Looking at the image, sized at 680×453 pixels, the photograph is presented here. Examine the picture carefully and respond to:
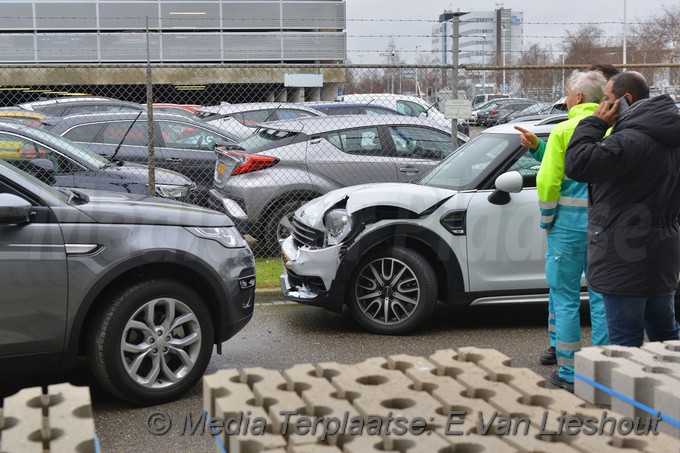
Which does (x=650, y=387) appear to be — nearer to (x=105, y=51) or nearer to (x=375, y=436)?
(x=375, y=436)

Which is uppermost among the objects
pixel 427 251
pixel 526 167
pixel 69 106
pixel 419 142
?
pixel 69 106

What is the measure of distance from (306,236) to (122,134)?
19.7 ft

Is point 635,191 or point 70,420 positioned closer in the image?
point 70,420

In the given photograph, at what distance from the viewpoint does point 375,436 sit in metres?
2.36

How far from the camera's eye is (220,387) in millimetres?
2783

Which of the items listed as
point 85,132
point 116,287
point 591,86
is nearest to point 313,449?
point 116,287

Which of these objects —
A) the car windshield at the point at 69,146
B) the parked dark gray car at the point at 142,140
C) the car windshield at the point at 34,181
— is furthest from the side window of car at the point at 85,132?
the car windshield at the point at 34,181

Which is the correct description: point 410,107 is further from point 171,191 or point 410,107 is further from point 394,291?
Result: point 394,291

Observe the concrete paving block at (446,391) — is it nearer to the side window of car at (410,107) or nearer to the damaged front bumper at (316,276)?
the damaged front bumper at (316,276)

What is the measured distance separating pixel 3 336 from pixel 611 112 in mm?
3576

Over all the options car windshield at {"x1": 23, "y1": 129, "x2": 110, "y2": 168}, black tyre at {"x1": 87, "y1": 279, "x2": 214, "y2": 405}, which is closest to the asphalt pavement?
black tyre at {"x1": 87, "y1": 279, "x2": 214, "y2": 405}

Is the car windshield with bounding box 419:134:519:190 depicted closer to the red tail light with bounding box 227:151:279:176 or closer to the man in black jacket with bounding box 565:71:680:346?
the man in black jacket with bounding box 565:71:680:346

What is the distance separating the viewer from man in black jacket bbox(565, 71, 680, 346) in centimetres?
455

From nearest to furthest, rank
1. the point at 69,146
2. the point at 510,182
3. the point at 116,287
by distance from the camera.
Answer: the point at 116,287, the point at 510,182, the point at 69,146
